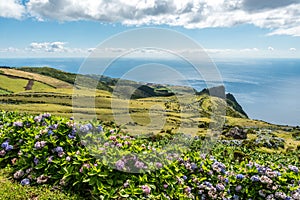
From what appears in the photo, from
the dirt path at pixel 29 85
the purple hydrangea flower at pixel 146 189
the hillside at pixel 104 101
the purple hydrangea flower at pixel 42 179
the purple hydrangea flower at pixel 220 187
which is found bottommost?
the hillside at pixel 104 101

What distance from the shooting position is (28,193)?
609 centimetres

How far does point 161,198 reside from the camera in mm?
5527

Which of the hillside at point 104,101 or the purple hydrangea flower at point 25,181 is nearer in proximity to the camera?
the purple hydrangea flower at point 25,181

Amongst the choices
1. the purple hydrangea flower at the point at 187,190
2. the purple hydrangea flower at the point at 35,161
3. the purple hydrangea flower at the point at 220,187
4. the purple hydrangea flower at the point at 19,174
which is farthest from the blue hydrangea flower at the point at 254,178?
the purple hydrangea flower at the point at 19,174

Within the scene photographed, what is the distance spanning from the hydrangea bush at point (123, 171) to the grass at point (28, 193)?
0.54 ft

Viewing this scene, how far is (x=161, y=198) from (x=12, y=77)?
153044 millimetres

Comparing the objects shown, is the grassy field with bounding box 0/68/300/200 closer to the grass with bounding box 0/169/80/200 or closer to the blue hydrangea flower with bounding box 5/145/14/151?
the grass with bounding box 0/169/80/200

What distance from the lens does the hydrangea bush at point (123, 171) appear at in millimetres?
5750

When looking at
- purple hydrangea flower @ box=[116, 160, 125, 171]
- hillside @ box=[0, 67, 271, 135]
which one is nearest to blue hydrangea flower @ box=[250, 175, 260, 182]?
purple hydrangea flower @ box=[116, 160, 125, 171]

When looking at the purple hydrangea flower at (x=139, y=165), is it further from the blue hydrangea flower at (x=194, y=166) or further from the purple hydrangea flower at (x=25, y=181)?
the purple hydrangea flower at (x=25, y=181)

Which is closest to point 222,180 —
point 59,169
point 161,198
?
point 161,198

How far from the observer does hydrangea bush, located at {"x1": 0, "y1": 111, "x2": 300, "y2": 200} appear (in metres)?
5.75

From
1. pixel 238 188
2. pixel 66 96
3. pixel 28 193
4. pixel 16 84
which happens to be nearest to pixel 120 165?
pixel 28 193

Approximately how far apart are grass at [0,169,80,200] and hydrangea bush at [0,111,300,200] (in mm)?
165
